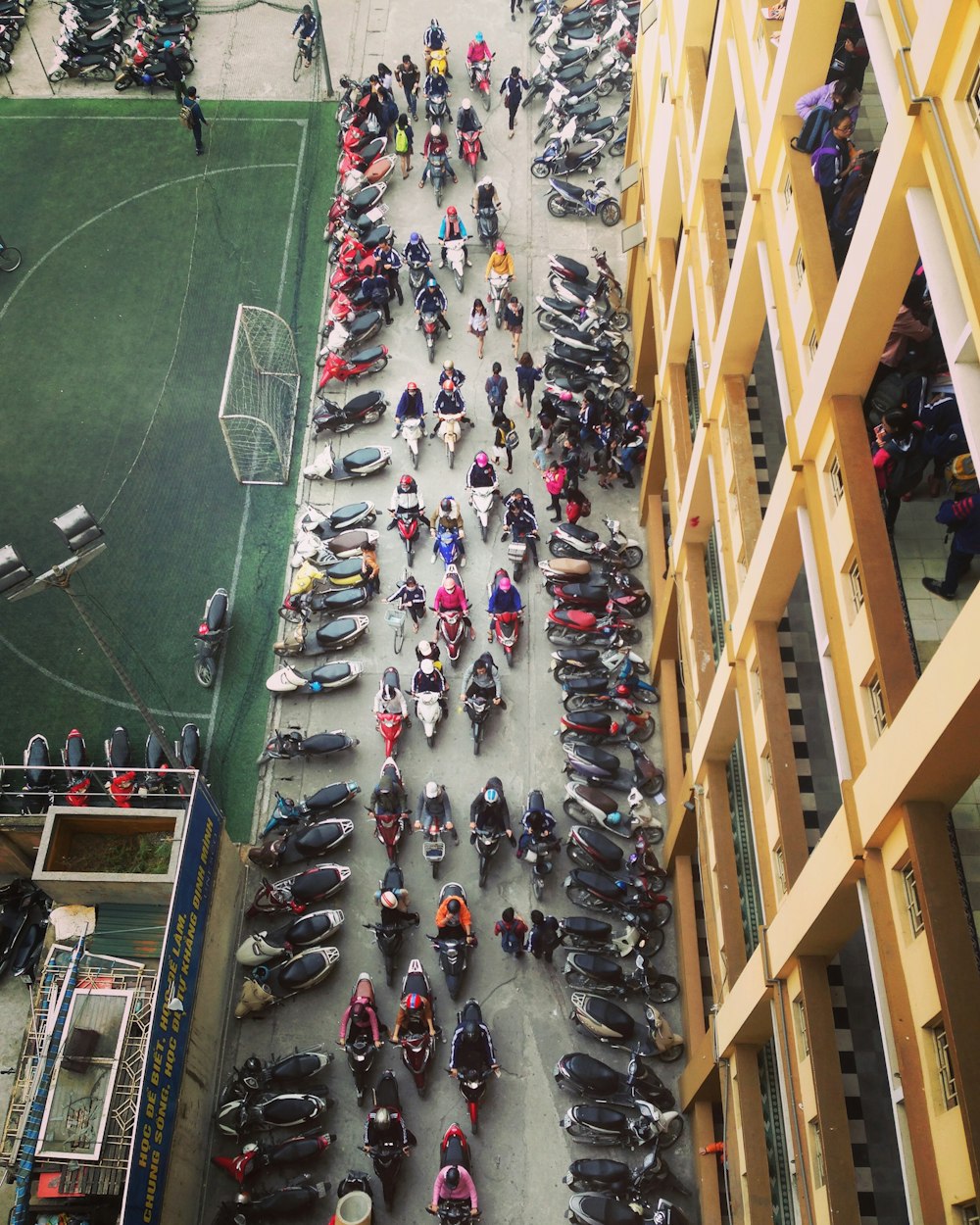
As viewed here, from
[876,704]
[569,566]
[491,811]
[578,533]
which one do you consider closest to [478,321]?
[578,533]

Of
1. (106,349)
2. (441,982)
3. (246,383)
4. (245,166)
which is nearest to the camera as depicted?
Result: (441,982)

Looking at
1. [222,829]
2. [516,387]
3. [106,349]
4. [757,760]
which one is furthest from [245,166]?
[757,760]

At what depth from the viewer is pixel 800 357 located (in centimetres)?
1502

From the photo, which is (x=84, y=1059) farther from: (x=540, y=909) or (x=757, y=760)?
(x=757, y=760)

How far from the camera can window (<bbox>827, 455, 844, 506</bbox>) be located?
13.7 m

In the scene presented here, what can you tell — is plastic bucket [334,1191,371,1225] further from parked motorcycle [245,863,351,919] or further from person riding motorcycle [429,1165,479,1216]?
parked motorcycle [245,863,351,919]

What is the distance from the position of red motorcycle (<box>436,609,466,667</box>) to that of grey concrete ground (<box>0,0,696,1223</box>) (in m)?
0.39

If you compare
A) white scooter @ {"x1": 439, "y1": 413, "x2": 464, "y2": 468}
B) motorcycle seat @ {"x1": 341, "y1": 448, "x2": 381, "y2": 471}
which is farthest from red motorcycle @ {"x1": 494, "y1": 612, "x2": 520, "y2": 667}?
motorcycle seat @ {"x1": 341, "y1": 448, "x2": 381, "y2": 471}

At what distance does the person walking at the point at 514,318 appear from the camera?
97.4 ft

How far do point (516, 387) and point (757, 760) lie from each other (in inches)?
630

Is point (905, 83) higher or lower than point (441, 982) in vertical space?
higher

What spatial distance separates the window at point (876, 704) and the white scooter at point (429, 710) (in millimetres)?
12398

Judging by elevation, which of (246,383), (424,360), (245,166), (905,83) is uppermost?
(245,166)

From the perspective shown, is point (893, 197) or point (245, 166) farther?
point (245, 166)
